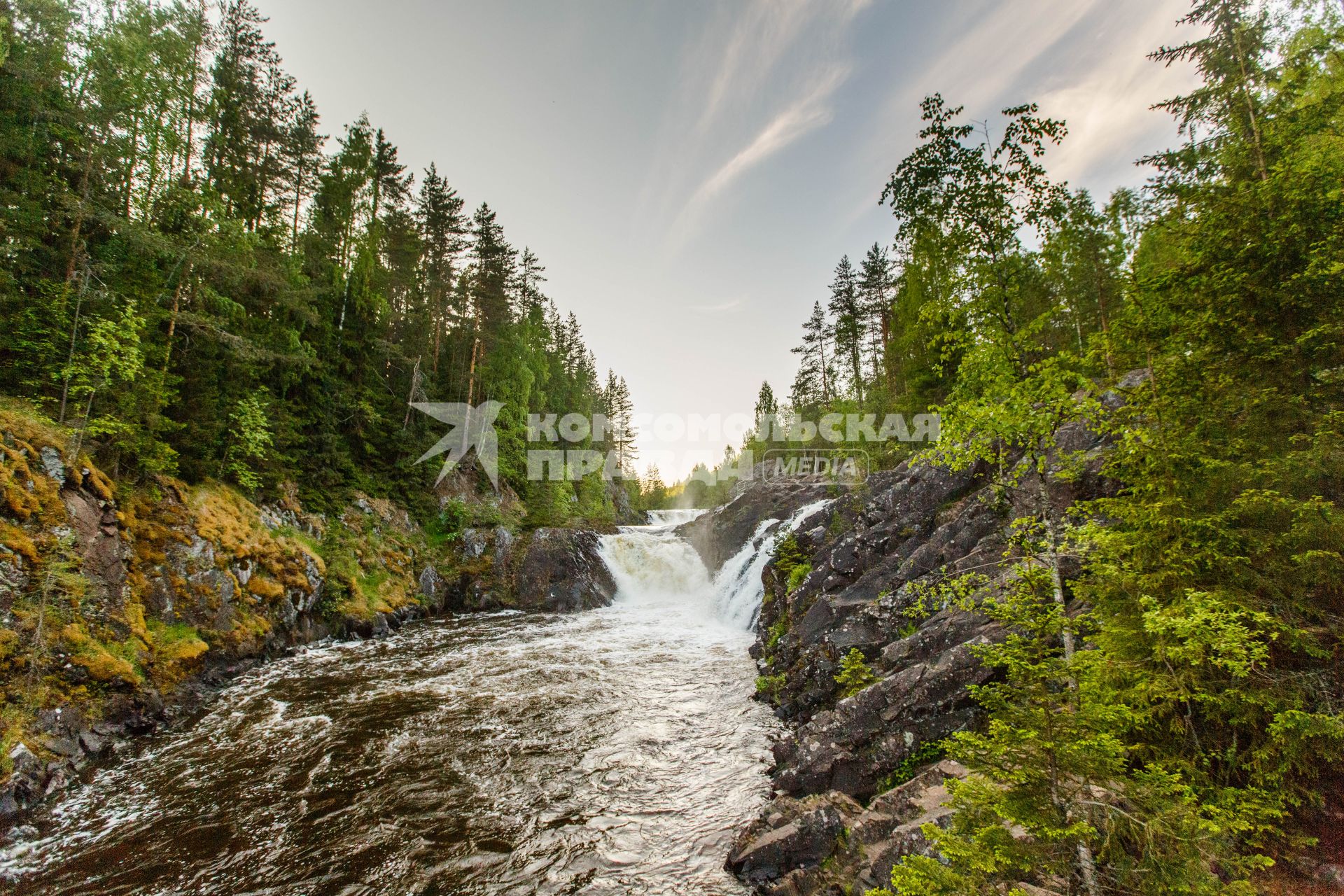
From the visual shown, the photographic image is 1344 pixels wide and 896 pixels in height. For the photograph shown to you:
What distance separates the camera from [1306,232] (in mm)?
4367

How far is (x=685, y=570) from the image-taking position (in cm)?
2892

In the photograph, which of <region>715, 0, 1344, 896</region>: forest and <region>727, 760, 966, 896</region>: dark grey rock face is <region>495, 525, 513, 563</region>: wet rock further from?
<region>715, 0, 1344, 896</region>: forest

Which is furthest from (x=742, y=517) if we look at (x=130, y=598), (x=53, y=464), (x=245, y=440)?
(x=53, y=464)

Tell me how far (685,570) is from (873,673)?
20559 mm

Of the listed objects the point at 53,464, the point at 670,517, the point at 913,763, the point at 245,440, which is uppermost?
the point at 245,440

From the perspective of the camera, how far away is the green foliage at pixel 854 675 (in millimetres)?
8703

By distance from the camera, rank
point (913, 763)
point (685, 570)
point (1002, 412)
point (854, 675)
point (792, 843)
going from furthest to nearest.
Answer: point (685, 570) < point (854, 675) < point (913, 763) < point (792, 843) < point (1002, 412)

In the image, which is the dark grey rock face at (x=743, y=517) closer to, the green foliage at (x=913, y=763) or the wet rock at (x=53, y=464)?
the green foliage at (x=913, y=763)

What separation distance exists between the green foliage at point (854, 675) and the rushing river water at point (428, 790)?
1.92 meters

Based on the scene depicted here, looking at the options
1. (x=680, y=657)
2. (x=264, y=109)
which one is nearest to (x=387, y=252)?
Answer: (x=264, y=109)

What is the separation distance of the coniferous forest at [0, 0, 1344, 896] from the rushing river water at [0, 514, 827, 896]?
1.61 metres

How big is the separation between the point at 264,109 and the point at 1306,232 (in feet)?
114

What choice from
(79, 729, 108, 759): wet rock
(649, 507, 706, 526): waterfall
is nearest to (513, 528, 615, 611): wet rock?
(79, 729, 108, 759): wet rock

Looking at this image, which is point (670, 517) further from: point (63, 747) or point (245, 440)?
point (63, 747)
